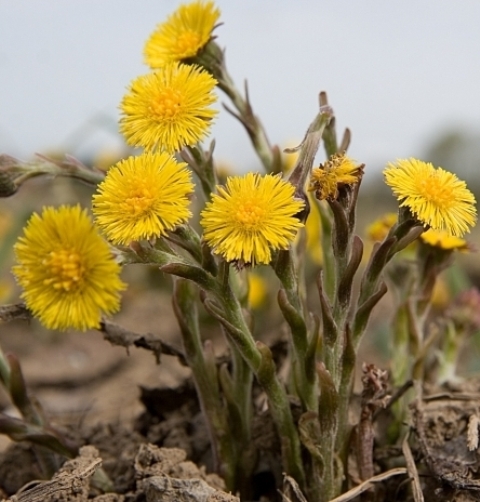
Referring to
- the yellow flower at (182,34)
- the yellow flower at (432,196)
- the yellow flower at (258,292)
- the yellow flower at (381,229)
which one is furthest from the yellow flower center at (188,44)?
the yellow flower at (258,292)

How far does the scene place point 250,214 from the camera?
0.98 m

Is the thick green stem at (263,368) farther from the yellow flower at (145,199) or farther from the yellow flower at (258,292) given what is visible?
the yellow flower at (258,292)

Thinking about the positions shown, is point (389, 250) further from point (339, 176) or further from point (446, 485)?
point (446, 485)

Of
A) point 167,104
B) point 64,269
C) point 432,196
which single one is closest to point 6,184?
point 64,269

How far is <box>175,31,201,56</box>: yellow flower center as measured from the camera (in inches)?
52.2

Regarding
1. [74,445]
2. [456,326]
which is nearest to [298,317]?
[74,445]

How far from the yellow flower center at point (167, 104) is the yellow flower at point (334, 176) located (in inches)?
9.5

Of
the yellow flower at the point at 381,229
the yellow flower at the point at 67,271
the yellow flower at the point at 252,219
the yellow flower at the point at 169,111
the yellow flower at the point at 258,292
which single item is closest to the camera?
the yellow flower at the point at 252,219

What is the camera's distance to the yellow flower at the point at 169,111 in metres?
1.09

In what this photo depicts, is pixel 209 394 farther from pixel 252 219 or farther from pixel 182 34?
pixel 182 34

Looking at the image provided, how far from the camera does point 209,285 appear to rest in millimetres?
1124

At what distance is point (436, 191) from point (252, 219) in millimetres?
309

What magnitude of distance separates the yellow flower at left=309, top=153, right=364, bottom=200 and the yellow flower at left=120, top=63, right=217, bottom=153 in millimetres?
196

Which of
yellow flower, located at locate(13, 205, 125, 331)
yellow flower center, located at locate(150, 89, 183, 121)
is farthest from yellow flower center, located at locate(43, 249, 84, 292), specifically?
yellow flower center, located at locate(150, 89, 183, 121)
